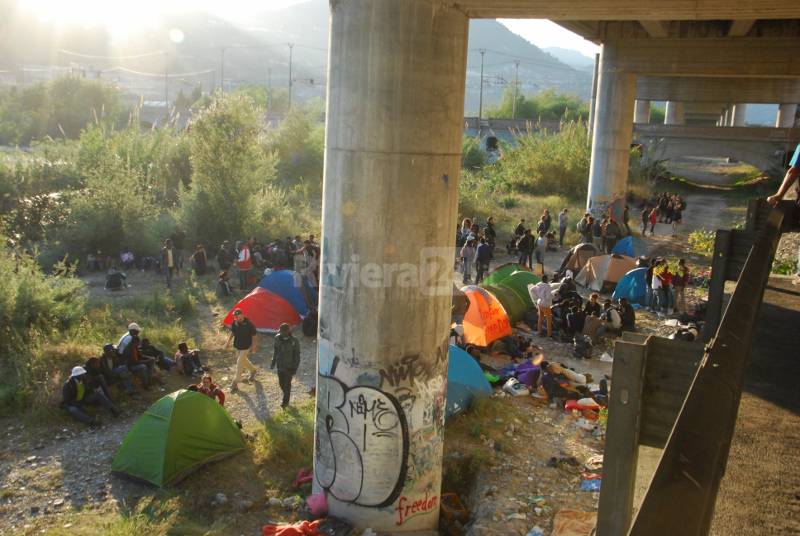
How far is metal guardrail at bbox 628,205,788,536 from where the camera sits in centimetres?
180

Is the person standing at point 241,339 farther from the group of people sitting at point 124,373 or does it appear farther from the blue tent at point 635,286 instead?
the blue tent at point 635,286

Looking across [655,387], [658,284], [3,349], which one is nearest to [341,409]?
[655,387]

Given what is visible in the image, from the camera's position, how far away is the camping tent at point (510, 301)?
15648mm

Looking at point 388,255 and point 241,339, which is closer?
point 388,255

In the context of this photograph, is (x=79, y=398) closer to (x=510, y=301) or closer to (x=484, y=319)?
(x=484, y=319)

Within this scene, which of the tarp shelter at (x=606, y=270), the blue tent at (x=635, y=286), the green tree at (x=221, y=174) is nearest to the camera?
the blue tent at (x=635, y=286)

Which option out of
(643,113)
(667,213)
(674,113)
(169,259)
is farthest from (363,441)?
(674,113)

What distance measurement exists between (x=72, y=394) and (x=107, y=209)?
39.5 ft

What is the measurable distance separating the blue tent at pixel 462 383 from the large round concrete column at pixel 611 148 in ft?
57.2

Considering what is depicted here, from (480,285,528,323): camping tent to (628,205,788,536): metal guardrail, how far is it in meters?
12.7

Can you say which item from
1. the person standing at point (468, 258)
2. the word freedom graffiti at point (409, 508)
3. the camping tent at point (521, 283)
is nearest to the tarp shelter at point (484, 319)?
the camping tent at point (521, 283)

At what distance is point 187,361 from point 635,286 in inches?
429

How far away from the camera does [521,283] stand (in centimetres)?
1672

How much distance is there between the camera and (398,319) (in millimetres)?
7672
